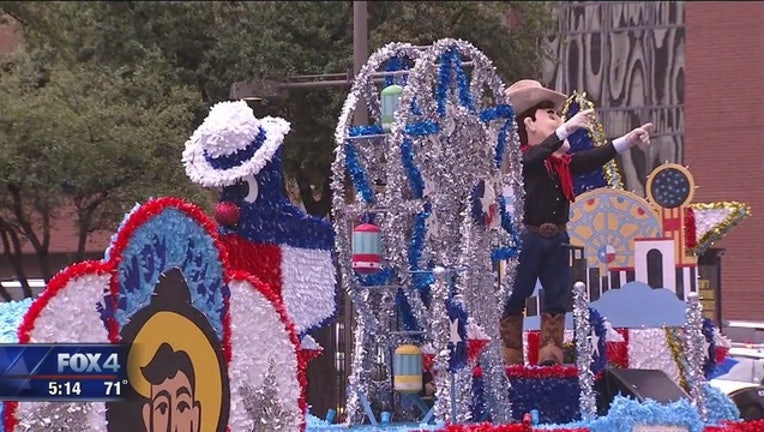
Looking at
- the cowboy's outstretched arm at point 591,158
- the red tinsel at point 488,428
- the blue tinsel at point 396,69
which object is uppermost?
the blue tinsel at point 396,69

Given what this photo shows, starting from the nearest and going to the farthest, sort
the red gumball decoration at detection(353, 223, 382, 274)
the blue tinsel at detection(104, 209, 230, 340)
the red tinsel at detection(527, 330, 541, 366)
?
the blue tinsel at detection(104, 209, 230, 340), the red gumball decoration at detection(353, 223, 382, 274), the red tinsel at detection(527, 330, 541, 366)

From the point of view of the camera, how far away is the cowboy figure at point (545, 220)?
389 inches

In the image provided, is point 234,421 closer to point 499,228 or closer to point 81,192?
point 499,228

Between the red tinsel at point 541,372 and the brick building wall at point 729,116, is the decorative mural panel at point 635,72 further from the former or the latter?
the red tinsel at point 541,372

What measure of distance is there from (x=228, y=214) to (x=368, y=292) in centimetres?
133

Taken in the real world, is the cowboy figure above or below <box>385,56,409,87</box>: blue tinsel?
below

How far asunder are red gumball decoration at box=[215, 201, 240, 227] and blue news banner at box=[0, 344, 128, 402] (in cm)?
202

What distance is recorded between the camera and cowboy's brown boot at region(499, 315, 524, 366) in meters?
10.2

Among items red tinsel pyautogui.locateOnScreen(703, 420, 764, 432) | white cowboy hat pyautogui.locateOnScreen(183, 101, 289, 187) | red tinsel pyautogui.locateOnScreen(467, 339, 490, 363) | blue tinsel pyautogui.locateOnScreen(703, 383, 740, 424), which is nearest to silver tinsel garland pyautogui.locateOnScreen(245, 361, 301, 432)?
white cowboy hat pyautogui.locateOnScreen(183, 101, 289, 187)

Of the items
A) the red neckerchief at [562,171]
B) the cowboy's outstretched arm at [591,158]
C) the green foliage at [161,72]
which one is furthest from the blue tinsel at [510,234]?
the green foliage at [161,72]

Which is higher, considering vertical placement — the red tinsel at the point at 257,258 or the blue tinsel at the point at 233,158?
the blue tinsel at the point at 233,158

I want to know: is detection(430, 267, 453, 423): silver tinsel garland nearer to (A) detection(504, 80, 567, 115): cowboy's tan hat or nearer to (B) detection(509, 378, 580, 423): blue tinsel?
(B) detection(509, 378, 580, 423): blue tinsel

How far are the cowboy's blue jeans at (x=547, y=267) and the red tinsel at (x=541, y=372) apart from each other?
0.43 metres

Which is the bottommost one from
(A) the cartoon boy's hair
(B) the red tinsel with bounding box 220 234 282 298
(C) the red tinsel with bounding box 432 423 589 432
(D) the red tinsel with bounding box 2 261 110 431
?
(C) the red tinsel with bounding box 432 423 589 432
